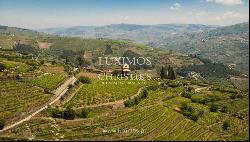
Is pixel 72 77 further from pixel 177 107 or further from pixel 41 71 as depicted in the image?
pixel 177 107

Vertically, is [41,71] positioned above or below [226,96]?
above

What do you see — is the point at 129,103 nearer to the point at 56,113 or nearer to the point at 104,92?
the point at 104,92

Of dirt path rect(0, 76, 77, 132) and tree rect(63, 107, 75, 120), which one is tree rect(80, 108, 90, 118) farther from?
dirt path rect(0, 76, 77, 132)

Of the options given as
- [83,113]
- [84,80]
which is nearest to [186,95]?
[84,80]

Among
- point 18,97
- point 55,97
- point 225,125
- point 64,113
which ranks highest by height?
point 18,97

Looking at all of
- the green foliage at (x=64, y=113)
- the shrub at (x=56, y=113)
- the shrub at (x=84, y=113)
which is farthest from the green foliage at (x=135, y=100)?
the shrub at (x=56, y=113)

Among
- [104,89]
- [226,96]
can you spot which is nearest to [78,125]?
[104,89]

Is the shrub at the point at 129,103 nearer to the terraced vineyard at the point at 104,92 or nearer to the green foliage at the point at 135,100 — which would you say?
the green foliage at the point at 135,100
